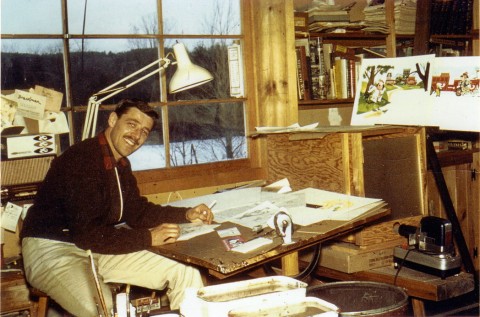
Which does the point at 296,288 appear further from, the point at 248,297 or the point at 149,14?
the point at 149,14

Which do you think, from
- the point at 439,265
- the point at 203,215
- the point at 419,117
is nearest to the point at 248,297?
the point at 203,215

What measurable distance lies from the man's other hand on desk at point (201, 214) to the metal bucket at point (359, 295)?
0.50 m

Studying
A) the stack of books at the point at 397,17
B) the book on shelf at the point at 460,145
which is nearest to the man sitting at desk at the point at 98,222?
the stack of books at the point at 397,17

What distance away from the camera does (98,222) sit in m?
2.23

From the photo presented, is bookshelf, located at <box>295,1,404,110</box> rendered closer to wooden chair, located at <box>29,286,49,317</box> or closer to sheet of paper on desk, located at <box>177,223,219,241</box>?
sheet of paper on desk, located at <box>177,223,219,241</box>

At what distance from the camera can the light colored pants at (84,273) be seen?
7.25 feet

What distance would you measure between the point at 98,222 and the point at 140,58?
1.17 meters

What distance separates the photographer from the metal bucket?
6.34 ft

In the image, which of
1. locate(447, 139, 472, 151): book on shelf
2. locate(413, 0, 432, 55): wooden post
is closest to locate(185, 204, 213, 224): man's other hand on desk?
locate(413, 0, 432, 55): wooden post

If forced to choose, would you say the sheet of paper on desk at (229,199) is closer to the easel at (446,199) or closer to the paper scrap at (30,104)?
the paper scrap at (30,104)

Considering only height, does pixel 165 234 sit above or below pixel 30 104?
below

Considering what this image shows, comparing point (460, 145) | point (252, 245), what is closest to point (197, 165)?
point (252, 245)

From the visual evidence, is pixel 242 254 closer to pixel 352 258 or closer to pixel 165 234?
pixel 165 234

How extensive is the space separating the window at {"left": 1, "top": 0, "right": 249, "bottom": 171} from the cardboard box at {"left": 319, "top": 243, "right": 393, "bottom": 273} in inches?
38.2
